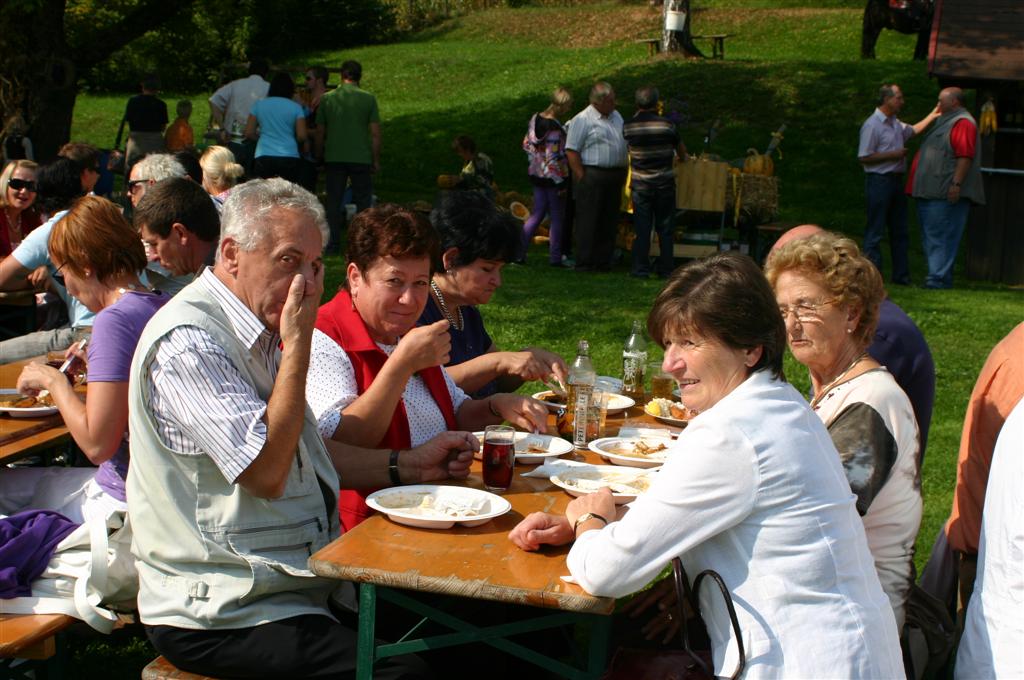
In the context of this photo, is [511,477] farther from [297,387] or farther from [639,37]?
[639,37]

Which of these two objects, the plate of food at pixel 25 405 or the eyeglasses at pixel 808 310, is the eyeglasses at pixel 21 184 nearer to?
the plate of food at pixel 25 405

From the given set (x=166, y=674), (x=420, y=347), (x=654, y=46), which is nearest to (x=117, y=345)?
(x=420, y=347)

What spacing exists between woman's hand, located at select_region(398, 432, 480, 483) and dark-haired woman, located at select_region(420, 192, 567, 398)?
2.73ft

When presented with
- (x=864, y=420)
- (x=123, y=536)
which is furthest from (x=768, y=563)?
(x=123, y=536)

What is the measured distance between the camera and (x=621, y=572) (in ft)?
7.53

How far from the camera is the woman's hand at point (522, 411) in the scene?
3.72 m

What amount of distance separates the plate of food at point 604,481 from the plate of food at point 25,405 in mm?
1830

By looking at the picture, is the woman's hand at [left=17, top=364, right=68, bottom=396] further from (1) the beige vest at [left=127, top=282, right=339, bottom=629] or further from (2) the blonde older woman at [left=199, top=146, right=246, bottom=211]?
(2) the blonde older woman at [left=199, top=146, right=246, bottom=211]

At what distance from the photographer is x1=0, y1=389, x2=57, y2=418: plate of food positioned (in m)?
3.74

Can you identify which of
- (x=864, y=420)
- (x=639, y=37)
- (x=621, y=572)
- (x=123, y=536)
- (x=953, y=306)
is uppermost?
(x=639, y=37)

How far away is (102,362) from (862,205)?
16.1 meters

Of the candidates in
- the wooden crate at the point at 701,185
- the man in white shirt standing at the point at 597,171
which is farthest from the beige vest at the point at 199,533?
the wooden crate at the point at 701,185

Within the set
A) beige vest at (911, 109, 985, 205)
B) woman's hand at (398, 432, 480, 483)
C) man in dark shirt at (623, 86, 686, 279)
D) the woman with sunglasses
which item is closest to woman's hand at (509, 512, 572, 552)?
woman's hand at (398, 432, 480, 483)

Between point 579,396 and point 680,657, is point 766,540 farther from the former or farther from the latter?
point 579,396
